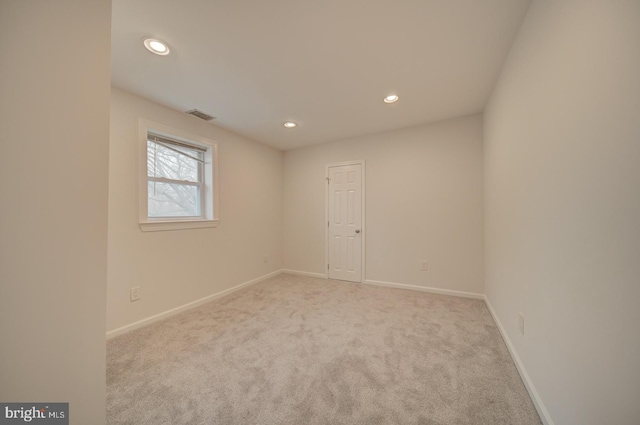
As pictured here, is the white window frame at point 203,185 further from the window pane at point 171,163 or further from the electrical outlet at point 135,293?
the electrical outlet at point 135,293

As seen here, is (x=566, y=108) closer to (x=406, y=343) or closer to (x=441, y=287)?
(x=406, y=343)

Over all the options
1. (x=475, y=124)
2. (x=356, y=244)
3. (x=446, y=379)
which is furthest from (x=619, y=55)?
(x=356, y=244)

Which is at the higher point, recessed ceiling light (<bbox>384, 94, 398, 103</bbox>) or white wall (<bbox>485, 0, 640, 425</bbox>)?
recessed ceiling light (<bbox>384, 94, 398, 103</bbox>)

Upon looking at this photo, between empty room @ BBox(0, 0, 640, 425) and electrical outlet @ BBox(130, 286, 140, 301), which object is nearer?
empty room @ BBox(0, 0, 640, 425)

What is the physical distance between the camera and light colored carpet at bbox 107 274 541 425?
131cm

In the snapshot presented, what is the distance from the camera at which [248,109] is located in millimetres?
2670

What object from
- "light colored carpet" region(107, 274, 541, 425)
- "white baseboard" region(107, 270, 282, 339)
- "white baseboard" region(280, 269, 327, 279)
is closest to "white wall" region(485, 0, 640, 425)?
"light colored carpet" region(107, 274, 541, 425)

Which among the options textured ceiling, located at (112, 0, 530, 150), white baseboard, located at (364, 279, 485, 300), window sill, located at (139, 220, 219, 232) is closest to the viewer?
textured ceiling, located at (112, 0, 530, 150)

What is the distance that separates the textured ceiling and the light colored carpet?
2401mm

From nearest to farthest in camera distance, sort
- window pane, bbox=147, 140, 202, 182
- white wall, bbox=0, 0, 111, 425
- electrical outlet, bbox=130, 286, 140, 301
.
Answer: white wall, bbox=0, 0, 111, 425 < electrical outlet, bbox=130, 286, 140, 301 < window pane, bbox=147, 140, 202, 182

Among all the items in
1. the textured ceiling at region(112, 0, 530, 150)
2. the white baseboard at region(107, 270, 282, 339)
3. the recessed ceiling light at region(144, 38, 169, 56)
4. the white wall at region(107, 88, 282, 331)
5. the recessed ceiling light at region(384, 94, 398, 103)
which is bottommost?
the white baseboard at region(107, 270, 282, 339)

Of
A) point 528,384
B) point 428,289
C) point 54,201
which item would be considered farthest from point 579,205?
point 428,289

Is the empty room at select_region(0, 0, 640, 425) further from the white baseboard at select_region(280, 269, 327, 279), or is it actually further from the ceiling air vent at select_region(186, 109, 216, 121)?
the white baseboard at select_region(280, 269, 327, 279)

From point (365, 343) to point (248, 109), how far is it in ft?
9.14
